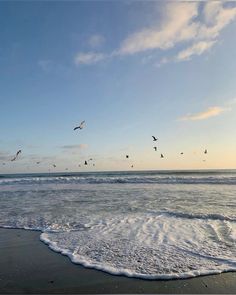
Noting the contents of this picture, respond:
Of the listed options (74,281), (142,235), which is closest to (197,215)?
(142,235)

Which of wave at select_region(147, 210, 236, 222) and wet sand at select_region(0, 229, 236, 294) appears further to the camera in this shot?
wave at select_region(147, 210, 236, 222)

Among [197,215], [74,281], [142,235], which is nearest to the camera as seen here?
[74,281]

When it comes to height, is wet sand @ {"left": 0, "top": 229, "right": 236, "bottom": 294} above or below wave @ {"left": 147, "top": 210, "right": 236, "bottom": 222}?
below

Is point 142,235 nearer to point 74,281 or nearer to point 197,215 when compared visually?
point 197,215

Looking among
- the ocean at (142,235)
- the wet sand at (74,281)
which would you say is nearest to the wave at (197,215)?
the ocean at (142,235)

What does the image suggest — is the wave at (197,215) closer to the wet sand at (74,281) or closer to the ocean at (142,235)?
the ocean at (142,235)

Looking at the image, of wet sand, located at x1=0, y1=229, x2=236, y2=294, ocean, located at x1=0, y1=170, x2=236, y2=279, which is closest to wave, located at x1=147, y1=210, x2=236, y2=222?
ocean, located at x1=0, y1=170, x2=236, y2=279

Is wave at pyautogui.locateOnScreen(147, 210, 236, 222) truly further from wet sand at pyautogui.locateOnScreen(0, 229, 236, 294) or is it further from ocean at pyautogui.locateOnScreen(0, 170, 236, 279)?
wet sand at pyautogui.locateOnScreen(0, 229, 236, 294)

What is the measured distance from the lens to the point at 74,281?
5895mm

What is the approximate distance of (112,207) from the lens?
48.4ft

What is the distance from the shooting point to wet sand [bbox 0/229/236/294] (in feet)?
18.1

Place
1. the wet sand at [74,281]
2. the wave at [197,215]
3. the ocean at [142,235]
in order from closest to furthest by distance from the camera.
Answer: the wet sand at [74,281]
the ocean at [142,235]
the wave at [197,215]

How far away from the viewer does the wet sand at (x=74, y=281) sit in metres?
5.51

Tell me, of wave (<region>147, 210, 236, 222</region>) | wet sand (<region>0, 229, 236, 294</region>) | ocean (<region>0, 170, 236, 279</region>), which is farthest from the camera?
wave (<region>147, 210, 236, 222</region>)
